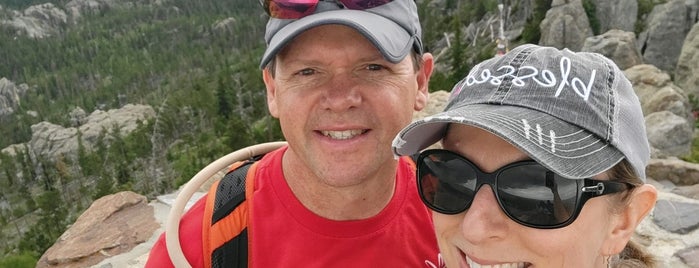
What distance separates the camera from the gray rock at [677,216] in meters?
4.44

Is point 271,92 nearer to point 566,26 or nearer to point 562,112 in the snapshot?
Answer: point 562,112

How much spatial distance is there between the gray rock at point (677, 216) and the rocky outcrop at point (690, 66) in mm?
25900

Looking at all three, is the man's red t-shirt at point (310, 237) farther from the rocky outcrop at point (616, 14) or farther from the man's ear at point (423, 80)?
the rocky outcrop at point (616, 14)

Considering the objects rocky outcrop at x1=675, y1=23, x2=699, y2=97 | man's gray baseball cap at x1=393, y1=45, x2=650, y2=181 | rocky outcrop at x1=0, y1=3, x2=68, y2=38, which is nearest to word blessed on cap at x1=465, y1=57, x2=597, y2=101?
man's gray baseball cap at x1=393, y1=45, x2=650, y2=181

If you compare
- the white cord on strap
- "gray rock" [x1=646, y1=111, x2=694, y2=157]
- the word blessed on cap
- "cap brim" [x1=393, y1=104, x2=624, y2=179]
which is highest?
the word blessed on cap

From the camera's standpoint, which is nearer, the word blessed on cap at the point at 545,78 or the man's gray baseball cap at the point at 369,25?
the word blessed on cap at the point at 545,78

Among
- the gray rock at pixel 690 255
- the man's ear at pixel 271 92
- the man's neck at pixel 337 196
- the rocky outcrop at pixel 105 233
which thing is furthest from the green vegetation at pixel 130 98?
the man's neck at pixel 337 196

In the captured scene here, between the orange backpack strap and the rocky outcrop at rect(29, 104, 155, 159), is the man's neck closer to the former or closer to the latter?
the orange backpack strap

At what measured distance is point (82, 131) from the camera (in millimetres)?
81312

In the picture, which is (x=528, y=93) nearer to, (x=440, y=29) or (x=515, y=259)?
(x=515, y=259)

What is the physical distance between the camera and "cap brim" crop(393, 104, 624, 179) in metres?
1.57

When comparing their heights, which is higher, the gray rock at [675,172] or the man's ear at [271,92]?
the man's ear at [271,92]

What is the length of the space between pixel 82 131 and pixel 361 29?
3521 inches

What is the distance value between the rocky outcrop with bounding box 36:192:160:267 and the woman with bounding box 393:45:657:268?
455cm
